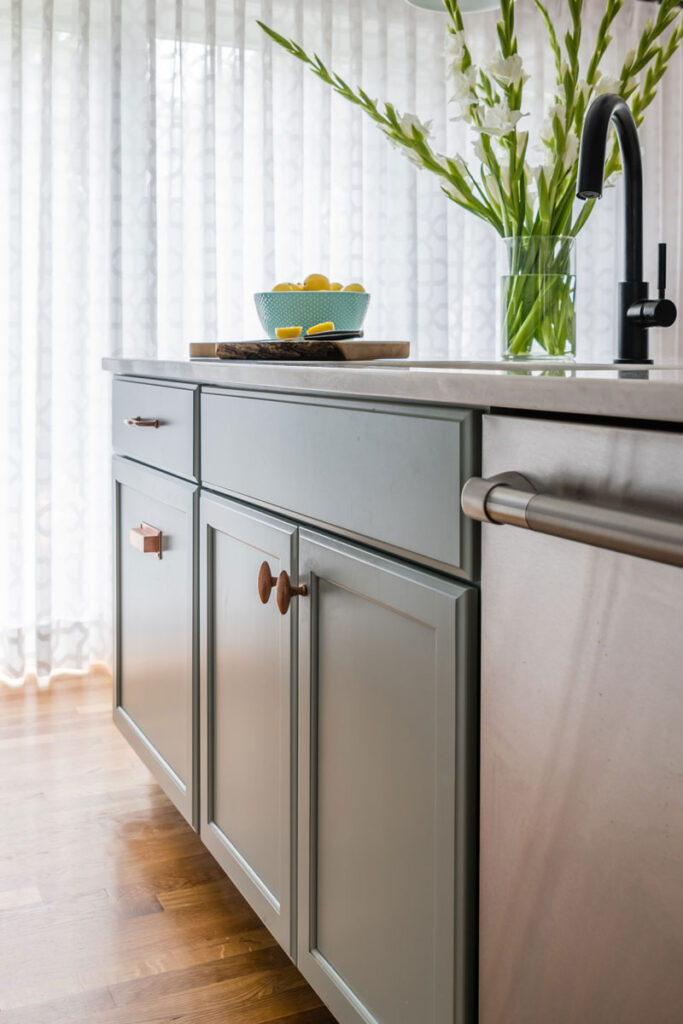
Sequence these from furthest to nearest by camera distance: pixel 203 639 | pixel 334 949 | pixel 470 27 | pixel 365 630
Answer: pixel 470 27 → pixel 203 639 → pixel 334 949 → pixel 365 630

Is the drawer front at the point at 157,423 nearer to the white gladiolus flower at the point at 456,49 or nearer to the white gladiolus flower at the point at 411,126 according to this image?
the white gladiolus flower at the point at 411,126

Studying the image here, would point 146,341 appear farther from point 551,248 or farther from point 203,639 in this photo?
point 551,248

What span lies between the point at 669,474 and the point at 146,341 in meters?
2.37

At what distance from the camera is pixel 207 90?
282 cm

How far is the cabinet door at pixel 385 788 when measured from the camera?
35.3 inches

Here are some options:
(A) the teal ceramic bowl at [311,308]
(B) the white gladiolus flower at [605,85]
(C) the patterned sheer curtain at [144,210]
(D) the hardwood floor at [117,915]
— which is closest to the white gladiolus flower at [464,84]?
(B) the white gladiolus flower at [605,85]

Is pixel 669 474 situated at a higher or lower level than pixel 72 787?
higher

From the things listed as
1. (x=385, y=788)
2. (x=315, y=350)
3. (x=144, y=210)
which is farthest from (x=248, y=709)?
(x=144, y=210)

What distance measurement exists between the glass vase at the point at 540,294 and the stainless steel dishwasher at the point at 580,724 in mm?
572

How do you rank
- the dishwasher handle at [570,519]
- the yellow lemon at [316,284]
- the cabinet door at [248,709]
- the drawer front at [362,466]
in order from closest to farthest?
the dishwasher handle at [570,519] → the drawer front at [362,466] → the cabinet door at [248,709] → the yellow lemon at [316,284]

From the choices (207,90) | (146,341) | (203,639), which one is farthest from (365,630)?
(207,90)

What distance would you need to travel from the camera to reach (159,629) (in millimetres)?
1811

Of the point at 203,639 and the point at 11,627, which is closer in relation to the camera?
the point at 203,639

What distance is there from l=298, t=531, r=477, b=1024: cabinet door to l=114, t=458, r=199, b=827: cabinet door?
0.47m
